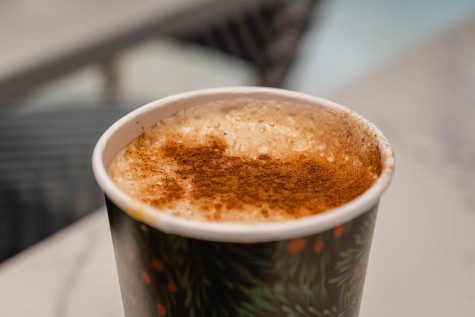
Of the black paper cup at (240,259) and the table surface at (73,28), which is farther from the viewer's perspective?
the table surface at (73,28)

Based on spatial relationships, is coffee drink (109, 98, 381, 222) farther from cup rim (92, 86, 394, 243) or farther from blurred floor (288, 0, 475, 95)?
blurred floor (288, 0, 475, 95)

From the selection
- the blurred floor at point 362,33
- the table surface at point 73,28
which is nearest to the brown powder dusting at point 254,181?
the table surface at point 73,28

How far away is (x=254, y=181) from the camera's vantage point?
1.42ft

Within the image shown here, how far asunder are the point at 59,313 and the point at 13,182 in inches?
20.4

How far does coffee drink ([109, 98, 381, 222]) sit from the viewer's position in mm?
403

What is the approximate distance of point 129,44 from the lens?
133 cm

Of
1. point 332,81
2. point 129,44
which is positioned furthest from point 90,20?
point 332,81

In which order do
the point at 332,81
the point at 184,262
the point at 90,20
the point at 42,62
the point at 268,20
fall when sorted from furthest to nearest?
the point at 332,81, the point at 268,20, the point at 90,20, the point at 42,62, the point at 184,262

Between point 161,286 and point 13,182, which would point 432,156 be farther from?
point 13,182

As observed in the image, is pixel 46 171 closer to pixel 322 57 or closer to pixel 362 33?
pixel 322 57

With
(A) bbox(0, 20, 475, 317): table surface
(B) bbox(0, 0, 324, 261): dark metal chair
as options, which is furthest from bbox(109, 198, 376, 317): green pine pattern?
(B) bbox(0, 0, 324, 261): dark metal chair

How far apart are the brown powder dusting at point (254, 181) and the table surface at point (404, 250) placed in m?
0.19

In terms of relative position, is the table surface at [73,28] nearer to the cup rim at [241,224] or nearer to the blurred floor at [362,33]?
the cup rim at [241,224]

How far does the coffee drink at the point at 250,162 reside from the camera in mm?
403
